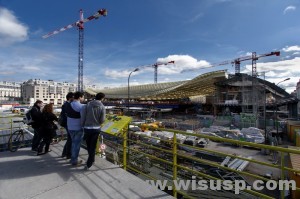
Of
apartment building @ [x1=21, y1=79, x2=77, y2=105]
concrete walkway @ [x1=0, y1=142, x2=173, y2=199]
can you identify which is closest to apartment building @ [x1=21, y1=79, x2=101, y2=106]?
apartment building @ [x1=21, y1=79, x2=77, y2=105]

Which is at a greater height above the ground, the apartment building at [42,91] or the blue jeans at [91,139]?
the apartment building at [42,91]

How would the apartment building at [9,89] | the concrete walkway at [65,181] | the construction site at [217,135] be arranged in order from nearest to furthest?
the concrete walkway at [65,181] < the construction site at [217,135] < the apartment building at [9,89]

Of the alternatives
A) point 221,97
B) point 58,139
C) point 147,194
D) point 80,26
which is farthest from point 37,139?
point 80,26

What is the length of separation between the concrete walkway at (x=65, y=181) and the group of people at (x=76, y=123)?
0.34m

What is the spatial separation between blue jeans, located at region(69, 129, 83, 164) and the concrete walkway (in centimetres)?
19

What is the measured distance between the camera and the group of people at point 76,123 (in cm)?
425

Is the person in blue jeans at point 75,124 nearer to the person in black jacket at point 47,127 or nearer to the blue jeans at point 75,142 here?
the blue jeans at point 75,142

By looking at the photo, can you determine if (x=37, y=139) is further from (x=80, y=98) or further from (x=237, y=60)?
(x=237, y=60)

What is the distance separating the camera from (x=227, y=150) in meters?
20.2

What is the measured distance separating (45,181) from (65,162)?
3.34ft

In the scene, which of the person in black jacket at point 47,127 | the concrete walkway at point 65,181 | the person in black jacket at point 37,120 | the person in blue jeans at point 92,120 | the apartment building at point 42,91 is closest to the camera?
the concrete walkway at point 65,181

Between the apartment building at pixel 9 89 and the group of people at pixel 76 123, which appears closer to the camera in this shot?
the group of people at pixel 76 123

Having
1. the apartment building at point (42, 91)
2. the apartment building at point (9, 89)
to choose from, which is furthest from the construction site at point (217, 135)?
the apartment building at point (9, 89)

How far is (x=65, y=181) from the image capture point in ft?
12.4
